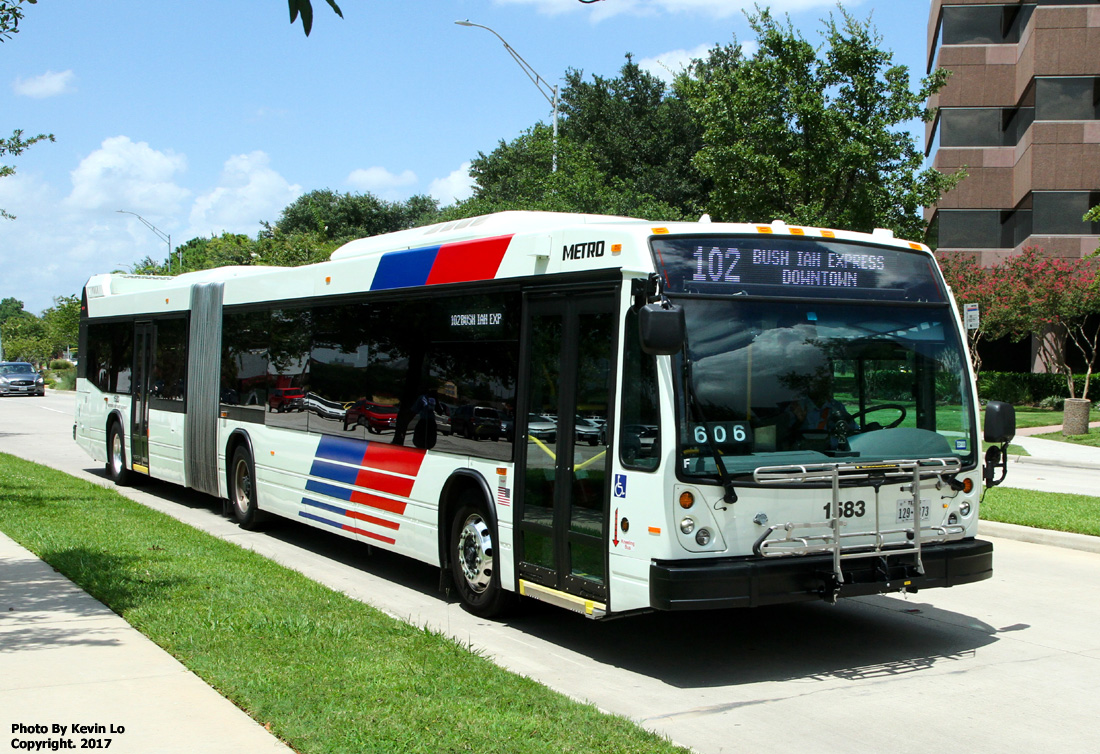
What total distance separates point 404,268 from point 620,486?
3827 mm

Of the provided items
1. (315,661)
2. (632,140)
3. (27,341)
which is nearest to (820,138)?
(315,661)

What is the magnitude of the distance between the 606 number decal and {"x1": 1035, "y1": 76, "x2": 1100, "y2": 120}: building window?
42.5m

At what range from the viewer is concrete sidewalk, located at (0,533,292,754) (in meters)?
5.24

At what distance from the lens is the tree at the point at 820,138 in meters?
24.1

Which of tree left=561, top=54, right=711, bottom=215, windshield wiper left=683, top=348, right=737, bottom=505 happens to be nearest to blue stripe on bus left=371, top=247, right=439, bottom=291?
windshield wiper left=683, top=348, right=737, bottom=505

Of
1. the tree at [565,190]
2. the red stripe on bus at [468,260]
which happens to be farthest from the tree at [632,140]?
the red stripe on bus at [468,260]

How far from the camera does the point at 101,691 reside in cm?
600

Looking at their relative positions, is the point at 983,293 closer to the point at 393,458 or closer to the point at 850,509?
the point at 393,458

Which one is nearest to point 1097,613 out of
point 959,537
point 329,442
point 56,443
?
point 959,537

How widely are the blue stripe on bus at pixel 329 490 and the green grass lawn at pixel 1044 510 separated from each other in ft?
24.7

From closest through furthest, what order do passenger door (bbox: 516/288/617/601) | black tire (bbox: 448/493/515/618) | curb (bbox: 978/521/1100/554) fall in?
passenger door (bbox: 516/288/617/601)
black tire (bbox: 448/493/515/618)
curb (bbox: 978/521/1100/554)

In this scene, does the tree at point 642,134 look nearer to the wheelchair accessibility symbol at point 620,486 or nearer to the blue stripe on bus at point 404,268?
the blue stripe on bus at point 404,268

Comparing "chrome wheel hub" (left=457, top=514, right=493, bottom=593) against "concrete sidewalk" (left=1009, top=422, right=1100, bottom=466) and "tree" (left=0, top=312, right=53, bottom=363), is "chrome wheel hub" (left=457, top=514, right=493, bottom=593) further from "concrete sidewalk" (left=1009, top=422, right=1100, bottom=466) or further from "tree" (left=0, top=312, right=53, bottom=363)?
"tree" (left=0, top=312, right=53, bottom=363)

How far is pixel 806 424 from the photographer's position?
7117 mm
